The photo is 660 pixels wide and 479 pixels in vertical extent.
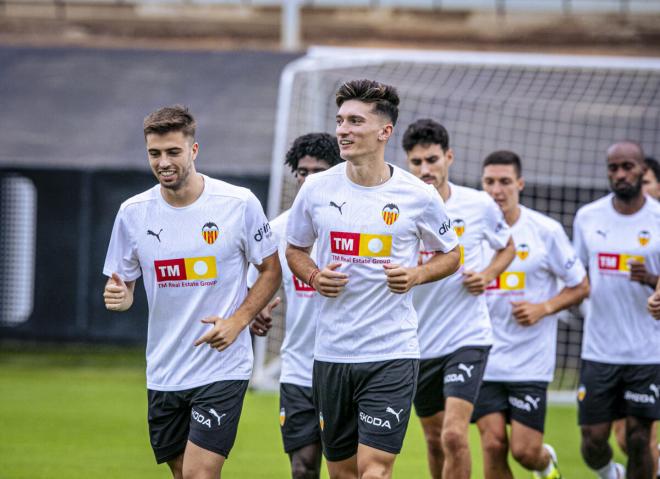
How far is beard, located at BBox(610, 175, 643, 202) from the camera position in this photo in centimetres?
827

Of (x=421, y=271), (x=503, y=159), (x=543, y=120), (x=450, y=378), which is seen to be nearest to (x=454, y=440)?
(x=450, y=378)

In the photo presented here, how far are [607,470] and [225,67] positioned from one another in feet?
41.9

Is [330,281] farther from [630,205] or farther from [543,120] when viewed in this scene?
[543,120]

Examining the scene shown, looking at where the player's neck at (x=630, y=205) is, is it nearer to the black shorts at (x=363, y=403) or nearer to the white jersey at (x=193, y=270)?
the black shorts at (x=363, y=403)

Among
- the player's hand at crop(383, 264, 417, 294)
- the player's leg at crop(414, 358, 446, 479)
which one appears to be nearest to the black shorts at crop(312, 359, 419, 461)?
the player's hand at crop(383, 264, 417, 294)

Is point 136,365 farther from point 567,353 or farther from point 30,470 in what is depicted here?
point 30,470

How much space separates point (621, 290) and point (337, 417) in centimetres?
312

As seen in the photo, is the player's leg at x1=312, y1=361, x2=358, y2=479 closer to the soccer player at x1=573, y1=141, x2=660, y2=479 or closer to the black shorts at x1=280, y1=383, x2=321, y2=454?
the black shorts at x1=280, y1=383, x2=321, y2=454

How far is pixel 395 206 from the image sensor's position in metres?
6.01

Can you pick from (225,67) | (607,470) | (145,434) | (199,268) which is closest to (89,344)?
(225,67)

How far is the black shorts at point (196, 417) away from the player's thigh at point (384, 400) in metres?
0.64

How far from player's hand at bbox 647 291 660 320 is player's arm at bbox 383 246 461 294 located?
1.98m

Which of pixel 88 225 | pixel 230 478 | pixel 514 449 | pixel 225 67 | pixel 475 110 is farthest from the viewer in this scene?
pixel 225 67

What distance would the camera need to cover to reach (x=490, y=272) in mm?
7652
